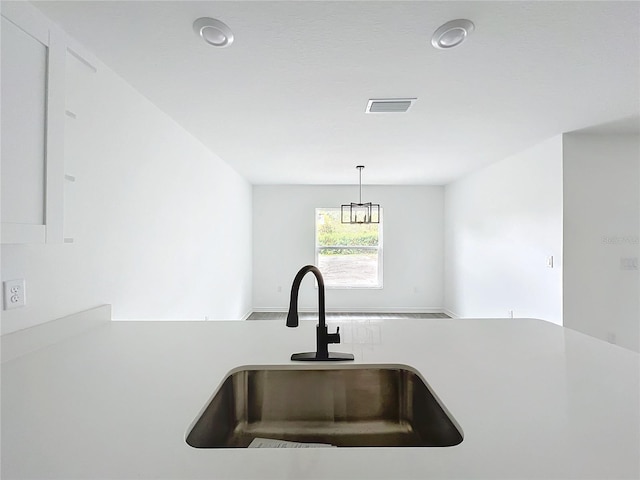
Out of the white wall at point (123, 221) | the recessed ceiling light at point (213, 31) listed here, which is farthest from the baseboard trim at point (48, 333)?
the recessed ceiling light at point (213, 31)

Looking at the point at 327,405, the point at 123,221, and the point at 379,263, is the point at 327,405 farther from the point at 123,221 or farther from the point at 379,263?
the point at 379,263

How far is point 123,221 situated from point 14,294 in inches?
33.6

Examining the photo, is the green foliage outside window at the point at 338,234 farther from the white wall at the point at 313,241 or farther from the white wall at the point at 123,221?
the white wall at the point at 123,221

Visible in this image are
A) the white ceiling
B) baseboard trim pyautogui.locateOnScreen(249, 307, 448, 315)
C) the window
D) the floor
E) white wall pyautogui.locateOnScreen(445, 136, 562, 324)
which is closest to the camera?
the white ceiling

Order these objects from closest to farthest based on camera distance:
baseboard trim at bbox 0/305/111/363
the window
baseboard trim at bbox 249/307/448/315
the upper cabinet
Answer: the upper cabinet
baseboard trim at bbox 0/305/111/363
baseboard trim at bbox 249/307/448/315
the window

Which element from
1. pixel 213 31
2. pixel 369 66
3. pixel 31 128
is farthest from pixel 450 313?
pixel 31 128

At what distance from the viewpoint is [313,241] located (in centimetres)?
666

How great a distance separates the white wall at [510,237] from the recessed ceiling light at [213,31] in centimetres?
336

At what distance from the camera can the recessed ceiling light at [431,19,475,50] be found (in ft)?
5.26

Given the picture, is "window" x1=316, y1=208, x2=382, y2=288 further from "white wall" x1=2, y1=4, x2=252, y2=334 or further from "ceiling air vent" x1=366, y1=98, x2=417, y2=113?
"ceiling air vent" x1=366, y1=98, x2=417, y2=113

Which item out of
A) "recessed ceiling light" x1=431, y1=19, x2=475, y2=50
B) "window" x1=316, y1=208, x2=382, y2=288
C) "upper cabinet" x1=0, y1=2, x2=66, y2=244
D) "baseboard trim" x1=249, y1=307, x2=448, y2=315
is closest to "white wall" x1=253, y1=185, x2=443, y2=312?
"baseboard trim" x1=249, y1=307, x2=448, y2=315

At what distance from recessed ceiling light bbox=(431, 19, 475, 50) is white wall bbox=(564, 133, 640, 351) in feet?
8.09

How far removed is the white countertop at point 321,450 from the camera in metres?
0.62

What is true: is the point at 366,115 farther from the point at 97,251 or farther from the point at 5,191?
the point at 5,191
